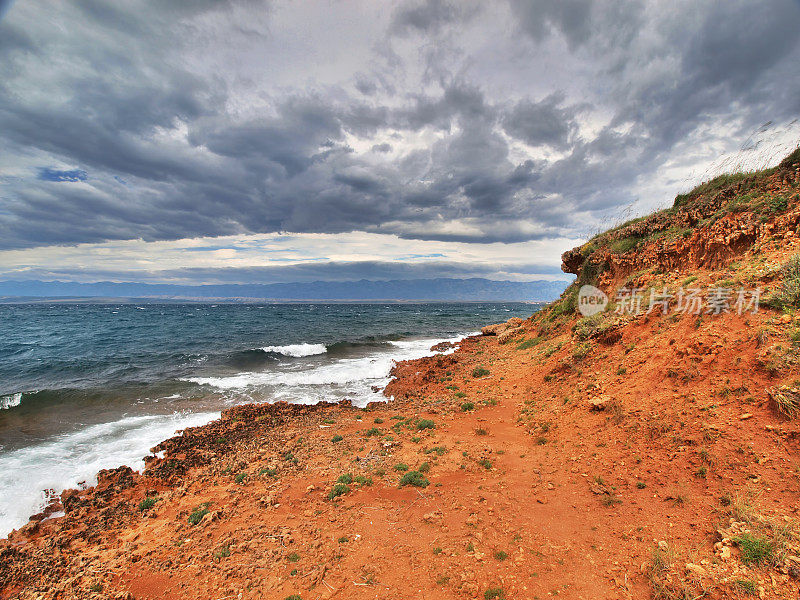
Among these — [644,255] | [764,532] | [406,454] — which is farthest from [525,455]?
[644,255]

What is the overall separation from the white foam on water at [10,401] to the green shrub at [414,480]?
2185cm

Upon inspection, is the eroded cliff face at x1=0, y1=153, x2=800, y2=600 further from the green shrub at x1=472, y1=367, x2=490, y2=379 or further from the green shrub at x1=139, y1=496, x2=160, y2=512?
the green shrub at x1=472, y1=367, x2=490, y2=379

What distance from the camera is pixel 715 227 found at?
1023 cm

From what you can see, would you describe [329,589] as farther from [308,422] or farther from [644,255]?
[644,255]

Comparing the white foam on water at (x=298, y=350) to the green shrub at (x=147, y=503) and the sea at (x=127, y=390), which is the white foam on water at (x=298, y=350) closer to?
the sea at (x=127, y=390)

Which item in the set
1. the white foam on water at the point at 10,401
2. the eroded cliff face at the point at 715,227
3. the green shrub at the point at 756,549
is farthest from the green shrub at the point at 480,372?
the white foam on water at the point at 10,401

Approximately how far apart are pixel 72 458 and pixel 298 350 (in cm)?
2137

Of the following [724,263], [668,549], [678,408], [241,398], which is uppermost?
[724,263]

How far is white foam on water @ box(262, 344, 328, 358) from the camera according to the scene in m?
31.3

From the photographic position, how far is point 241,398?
17.6 metres

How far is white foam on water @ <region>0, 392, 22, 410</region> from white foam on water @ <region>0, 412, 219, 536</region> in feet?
22.9

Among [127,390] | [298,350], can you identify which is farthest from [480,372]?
[298,350]

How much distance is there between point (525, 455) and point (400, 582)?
478cm

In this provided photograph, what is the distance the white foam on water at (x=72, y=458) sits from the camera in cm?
893
